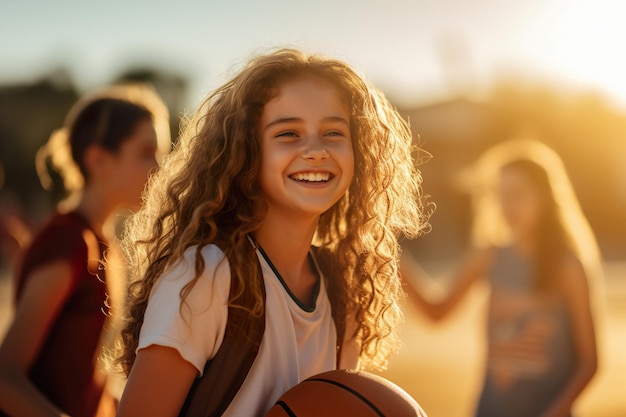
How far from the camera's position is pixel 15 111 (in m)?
50.8

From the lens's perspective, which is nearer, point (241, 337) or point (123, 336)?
point (241, 337)

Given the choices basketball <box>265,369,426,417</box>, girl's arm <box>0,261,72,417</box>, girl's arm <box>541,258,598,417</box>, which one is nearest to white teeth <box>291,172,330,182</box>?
basketball <box>265,369,426,417</box>

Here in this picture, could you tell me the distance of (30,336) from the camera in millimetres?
3148

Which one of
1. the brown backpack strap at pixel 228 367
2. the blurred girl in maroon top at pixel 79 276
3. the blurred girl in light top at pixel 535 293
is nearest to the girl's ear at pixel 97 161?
the blurred girl in maroon top at pixel 79 276

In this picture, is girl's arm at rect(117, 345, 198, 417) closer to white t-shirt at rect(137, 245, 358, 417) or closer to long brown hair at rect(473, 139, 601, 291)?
white t-shirt at rect(137, 245, 358, 417)

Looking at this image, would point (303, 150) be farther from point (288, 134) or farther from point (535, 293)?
point (535, 293)

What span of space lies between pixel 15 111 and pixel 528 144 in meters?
48.7

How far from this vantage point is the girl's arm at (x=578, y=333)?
4.45 metres

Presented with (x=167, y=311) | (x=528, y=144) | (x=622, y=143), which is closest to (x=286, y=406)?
(x=167, y=311)

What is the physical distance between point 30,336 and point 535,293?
277 cm

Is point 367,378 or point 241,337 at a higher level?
point 241,337

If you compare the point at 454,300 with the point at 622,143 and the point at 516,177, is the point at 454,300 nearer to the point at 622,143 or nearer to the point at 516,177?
the point at 516,177

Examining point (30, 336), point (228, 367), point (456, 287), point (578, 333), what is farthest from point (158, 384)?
point (456, 287)

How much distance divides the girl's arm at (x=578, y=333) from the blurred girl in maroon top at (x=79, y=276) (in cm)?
221
